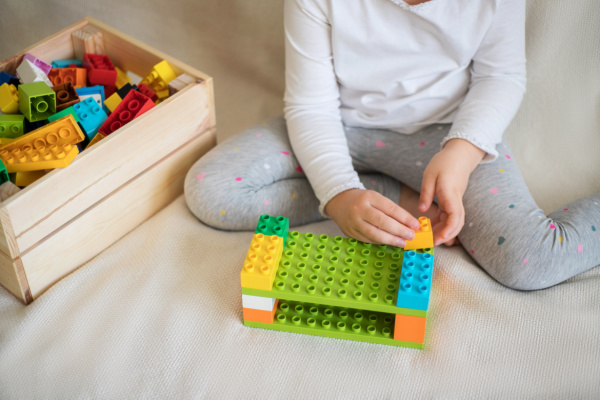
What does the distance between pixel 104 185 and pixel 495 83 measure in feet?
2.01

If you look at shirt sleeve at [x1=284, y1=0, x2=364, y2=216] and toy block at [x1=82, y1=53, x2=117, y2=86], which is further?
toy block at [x1=82, y1=53, x2=117, y2=86]

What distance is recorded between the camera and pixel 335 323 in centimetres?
76

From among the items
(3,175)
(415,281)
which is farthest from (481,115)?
(3,175)

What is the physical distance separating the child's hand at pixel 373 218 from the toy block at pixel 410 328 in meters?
0.10

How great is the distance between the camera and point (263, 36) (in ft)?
4.05

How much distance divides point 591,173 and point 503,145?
176 millimetres

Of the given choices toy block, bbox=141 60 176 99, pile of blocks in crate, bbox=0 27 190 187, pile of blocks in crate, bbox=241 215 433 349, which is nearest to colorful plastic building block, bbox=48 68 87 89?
pile of blocks in crate, bbox=0 27 190 187

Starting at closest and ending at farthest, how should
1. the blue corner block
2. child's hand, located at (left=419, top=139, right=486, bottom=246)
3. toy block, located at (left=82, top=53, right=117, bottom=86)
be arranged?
the blue corner block → child's hand, located at (left=419, top=139, right=486, bottom=246) → toy block, located at (left=82, top=53, right=117, bottom=86)

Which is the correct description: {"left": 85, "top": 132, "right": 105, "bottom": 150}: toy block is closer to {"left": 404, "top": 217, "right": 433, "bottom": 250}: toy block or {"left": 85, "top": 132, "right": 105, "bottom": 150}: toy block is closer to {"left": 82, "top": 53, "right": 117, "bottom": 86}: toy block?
{"left": 82, "top": 53, "right": 117, "bottom": 86}: toy block

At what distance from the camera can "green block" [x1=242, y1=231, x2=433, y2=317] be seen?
2.34ft

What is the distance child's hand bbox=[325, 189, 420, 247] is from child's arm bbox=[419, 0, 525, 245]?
0.16 feet

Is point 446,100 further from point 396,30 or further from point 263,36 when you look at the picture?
point 263,36

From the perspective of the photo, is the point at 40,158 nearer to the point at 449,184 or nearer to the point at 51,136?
the point at 51,136

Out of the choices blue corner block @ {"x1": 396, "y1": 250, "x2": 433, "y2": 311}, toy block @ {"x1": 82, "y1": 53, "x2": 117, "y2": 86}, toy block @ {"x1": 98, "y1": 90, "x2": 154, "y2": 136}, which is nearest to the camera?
blue corner block @ {"x1": 396, "y1": 250, "x2": 433, "y2": 311}
